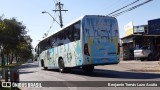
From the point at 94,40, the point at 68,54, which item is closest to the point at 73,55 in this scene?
the point at 68,54

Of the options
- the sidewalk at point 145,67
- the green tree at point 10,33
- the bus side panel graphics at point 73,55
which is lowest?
the sidewalk at point 145,67

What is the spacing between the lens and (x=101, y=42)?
2092 cm

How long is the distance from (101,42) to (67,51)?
380 cm

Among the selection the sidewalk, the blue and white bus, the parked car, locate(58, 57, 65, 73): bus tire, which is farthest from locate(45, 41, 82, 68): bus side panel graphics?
the parked car

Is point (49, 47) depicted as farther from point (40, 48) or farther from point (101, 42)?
point (101, 42)

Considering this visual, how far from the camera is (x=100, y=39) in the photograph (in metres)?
20.9

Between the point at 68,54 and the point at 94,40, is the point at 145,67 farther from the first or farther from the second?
the point at 94,40

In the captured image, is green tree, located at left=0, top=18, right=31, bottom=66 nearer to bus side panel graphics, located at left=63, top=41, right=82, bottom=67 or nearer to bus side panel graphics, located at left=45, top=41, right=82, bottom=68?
bus side panel graphics, located at left=45, top=41, right=82, bottom=68

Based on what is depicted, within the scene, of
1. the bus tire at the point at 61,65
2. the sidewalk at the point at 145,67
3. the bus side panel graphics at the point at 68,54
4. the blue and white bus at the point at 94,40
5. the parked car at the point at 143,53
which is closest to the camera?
the blue and white bus at the point at 94,40

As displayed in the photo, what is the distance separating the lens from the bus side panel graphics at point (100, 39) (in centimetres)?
2059

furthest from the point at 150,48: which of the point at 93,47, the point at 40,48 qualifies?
the point at 93,47

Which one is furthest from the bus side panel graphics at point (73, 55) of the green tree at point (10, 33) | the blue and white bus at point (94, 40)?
the green tree at point (10, 33)

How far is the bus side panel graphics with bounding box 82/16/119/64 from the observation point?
2059 centimetres

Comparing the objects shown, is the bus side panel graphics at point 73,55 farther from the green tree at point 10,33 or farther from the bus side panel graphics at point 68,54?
the green tree at point 10,33
